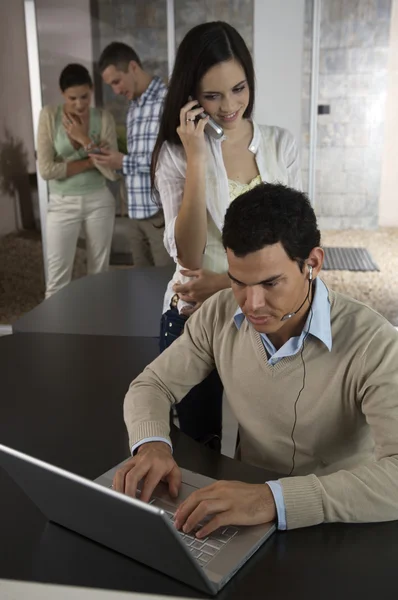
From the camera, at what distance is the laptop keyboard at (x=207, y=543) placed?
3.59 feet

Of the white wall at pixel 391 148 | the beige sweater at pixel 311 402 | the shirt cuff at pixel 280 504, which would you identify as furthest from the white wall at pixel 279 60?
the shirt cuff at pixel 280 504

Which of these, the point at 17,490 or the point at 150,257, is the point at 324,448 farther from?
the point at 150,257

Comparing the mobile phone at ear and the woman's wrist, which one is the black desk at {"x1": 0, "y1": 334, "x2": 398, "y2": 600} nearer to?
the mobile phone at ear

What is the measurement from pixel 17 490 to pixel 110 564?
1.07 ft

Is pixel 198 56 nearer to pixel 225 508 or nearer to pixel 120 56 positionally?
pixel 225 508

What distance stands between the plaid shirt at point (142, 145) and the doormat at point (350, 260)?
120cm

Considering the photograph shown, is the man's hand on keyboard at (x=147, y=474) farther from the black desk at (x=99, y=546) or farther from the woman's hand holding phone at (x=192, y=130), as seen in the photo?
the woman's hand holding phone at (x=192, y=130)

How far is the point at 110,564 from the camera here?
1.11m

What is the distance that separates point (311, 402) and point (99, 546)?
51 centimetres

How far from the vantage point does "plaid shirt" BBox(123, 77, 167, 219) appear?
160 inches

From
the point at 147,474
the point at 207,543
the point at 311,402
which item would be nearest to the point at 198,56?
the point at 311,402

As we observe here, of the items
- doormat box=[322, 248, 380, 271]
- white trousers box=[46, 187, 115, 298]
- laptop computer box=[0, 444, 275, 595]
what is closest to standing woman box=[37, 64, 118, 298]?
white trousers box=[46, 187, 115, 298]

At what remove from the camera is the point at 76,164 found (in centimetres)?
435

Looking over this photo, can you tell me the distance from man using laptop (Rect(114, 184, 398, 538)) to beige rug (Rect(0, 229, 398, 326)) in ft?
9.84
